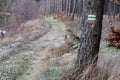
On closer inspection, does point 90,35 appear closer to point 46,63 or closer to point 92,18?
point 92,18

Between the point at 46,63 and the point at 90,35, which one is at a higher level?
the point at 90,35

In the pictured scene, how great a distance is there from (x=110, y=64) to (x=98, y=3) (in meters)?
1.23

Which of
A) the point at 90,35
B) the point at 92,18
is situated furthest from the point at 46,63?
the point at 92,18

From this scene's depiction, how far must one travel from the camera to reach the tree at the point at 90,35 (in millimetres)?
5332

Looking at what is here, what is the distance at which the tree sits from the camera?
17.5ft

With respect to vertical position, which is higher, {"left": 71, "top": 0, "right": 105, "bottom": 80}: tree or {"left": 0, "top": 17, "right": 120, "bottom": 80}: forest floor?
{"left": 71, "top": 0, "right": 105, "bottom": 80}: tree

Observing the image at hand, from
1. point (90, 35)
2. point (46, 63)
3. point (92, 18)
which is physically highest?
point (92, 18)

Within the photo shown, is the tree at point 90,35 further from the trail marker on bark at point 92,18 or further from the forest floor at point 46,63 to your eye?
the forest floor at point 46,63

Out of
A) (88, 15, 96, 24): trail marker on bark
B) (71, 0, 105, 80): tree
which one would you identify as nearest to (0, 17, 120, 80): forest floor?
(71, 0, 105, 80): tree

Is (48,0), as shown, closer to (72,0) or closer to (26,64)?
(72,0)

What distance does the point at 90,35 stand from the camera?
5.40 m

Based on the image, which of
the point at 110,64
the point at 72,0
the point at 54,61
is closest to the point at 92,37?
the point at 110,64

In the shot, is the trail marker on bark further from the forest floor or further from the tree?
the forest floor

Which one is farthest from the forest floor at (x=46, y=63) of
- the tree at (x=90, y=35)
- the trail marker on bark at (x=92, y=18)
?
the trail marker on bark at (x=92, y=18)
